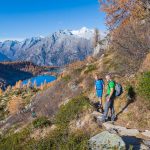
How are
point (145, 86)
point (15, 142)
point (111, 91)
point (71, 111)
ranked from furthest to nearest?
point (71, 111), point (145, 86), point (111, 91), point (15, 142)

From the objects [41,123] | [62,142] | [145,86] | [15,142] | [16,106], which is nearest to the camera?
[62,142]

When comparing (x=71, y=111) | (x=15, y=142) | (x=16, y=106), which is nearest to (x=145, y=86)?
(x=71, y=111)

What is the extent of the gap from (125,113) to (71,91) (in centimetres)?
1979

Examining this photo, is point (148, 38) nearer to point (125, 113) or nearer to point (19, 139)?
point (125, 113)

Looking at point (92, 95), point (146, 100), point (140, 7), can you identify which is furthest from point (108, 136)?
point (140, 7)

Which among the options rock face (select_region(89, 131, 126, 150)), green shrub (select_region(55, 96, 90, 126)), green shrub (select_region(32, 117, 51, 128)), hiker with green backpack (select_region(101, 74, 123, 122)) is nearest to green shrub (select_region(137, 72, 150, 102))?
hiker with green backpack (select_region(101, 74, 123, 122))

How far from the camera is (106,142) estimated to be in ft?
40.0

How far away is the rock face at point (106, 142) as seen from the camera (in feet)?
38.9

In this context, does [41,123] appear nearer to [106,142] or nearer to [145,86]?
[145,86]

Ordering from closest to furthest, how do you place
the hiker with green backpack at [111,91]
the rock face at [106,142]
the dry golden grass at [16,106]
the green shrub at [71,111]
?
the rock face at [106,142] → the hiker with green backpack at [111,91] → the green shrub at [71,111] → the dry golden grass at [16,106]

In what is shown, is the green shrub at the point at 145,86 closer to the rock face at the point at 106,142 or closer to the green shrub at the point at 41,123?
the green shrub at the point at 41,123

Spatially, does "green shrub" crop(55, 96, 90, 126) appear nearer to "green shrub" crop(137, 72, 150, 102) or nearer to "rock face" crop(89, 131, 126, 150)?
"green shrub" crop(137, 72, 150, 102)

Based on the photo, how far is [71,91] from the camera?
3972cm

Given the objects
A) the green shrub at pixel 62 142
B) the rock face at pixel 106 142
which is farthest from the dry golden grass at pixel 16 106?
the rock face at pixel 106 142
